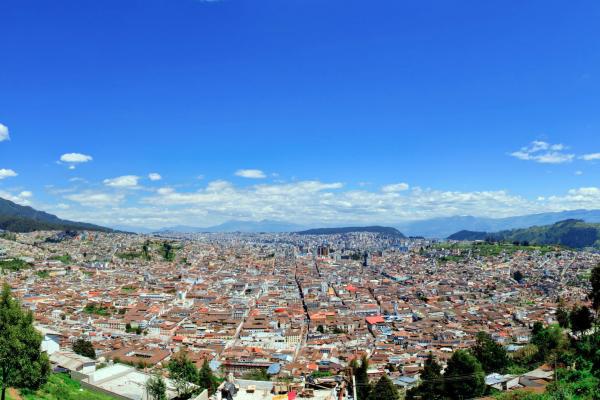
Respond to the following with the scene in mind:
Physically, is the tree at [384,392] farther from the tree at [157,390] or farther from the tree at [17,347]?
the tree at [17,347]

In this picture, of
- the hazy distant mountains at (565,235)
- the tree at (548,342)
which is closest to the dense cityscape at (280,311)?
the tree at (548,342)

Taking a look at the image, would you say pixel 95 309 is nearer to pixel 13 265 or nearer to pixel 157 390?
pixel 13 265

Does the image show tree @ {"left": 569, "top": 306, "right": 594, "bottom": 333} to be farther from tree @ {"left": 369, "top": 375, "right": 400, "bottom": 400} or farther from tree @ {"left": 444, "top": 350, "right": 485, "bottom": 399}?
tree @ {"left": 369, "top": 375, "right": 400, "bottom": 400}

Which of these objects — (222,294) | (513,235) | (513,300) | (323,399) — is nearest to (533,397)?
(323,399)

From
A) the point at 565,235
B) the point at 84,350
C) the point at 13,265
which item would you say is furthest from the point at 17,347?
the point at 565,235

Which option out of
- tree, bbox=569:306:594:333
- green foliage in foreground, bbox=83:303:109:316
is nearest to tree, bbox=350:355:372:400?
tree, bbox=569:306:594:333

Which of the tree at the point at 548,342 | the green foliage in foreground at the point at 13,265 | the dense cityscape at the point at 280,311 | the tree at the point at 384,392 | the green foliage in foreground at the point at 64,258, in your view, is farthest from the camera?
the green foliage in foreground at the point at 64,258

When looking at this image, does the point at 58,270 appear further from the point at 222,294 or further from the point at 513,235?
the point at 513,235
